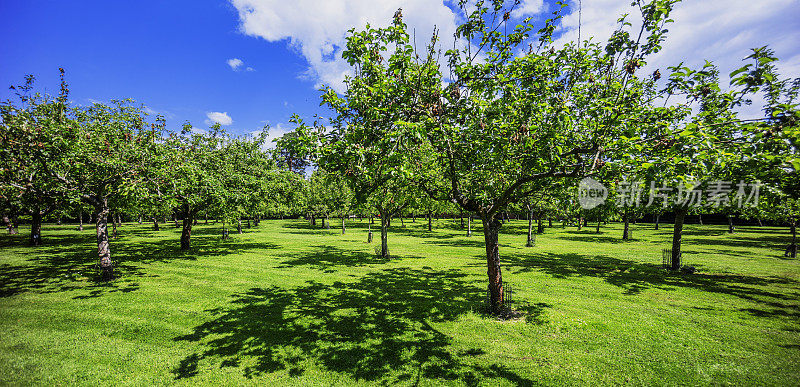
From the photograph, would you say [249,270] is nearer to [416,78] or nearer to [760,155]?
[416,78]

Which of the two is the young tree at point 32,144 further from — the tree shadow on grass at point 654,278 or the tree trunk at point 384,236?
the tree shadow on grass at point 654,278

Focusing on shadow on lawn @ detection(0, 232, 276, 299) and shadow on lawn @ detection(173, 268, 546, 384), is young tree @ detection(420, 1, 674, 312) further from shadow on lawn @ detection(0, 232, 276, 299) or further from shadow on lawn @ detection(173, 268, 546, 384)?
shadow on lawn @ detection(0, 232, 276, 299)

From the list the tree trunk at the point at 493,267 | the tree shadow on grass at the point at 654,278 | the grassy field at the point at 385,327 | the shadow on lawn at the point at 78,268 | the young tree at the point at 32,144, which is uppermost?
the young tree at the point at 32,144

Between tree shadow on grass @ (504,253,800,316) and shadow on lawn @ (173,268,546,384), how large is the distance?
27.6 feet

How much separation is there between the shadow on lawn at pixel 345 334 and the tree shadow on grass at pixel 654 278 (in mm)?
8413

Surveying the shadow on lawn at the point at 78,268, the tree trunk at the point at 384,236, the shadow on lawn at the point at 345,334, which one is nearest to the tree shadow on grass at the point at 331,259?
the tree trunk at the point at 384,236

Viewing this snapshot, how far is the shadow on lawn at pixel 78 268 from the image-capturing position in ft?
42.4

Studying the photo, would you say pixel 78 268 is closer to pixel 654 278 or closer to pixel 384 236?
pixel 384 236

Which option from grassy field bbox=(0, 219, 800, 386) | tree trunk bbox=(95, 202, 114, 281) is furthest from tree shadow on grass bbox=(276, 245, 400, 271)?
tree trunk bbox=(95, 202, 114, 281)

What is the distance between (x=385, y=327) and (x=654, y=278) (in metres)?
17.3

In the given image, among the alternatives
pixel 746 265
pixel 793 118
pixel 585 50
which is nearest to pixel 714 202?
pixel 793 118

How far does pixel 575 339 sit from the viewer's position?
29.0 feet

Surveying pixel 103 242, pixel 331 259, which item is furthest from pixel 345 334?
pixel 103 242

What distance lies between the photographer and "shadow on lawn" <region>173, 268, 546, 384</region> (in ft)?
23.8
